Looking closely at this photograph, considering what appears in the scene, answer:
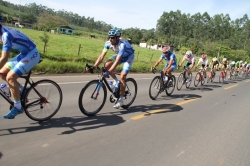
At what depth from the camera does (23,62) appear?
4.00m

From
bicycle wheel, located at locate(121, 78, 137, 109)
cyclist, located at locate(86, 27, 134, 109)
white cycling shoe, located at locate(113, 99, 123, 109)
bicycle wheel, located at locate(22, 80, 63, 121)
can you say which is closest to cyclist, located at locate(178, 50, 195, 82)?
bicycle wheel, located at locate(121, 78, 137, 109)

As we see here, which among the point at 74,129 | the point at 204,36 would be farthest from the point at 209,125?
the point at 204,36

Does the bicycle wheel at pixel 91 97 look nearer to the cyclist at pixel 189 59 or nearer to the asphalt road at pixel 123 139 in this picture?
the asphalt road at pixel 123 139

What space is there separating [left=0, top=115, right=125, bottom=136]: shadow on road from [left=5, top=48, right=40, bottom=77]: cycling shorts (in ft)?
3.51

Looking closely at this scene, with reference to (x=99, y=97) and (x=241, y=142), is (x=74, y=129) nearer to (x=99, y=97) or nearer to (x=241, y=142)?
(x=99, y=97)

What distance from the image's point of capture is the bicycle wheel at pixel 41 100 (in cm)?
433

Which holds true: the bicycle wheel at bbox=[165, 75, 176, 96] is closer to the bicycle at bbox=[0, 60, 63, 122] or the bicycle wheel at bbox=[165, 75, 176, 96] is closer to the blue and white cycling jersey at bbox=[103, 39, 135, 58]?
the blue and white cycling jersey at bbox=[103, 39, 135, 58]

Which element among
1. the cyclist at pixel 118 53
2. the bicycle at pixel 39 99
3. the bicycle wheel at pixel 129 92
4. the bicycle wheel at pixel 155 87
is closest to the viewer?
the bicycle at pixel 39 99

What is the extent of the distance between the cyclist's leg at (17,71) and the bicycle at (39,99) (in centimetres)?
15

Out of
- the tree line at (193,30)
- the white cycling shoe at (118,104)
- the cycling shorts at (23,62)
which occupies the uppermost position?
the tree line at (193,30)

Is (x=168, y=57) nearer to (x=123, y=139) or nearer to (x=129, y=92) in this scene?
(x=129, y=92)

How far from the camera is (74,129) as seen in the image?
441 cm

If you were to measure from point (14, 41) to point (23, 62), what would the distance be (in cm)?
42

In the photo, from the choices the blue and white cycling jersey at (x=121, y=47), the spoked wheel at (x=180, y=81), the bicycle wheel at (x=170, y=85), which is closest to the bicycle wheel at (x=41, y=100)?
the blue and white cycling jersey at (x=121, y=47)
